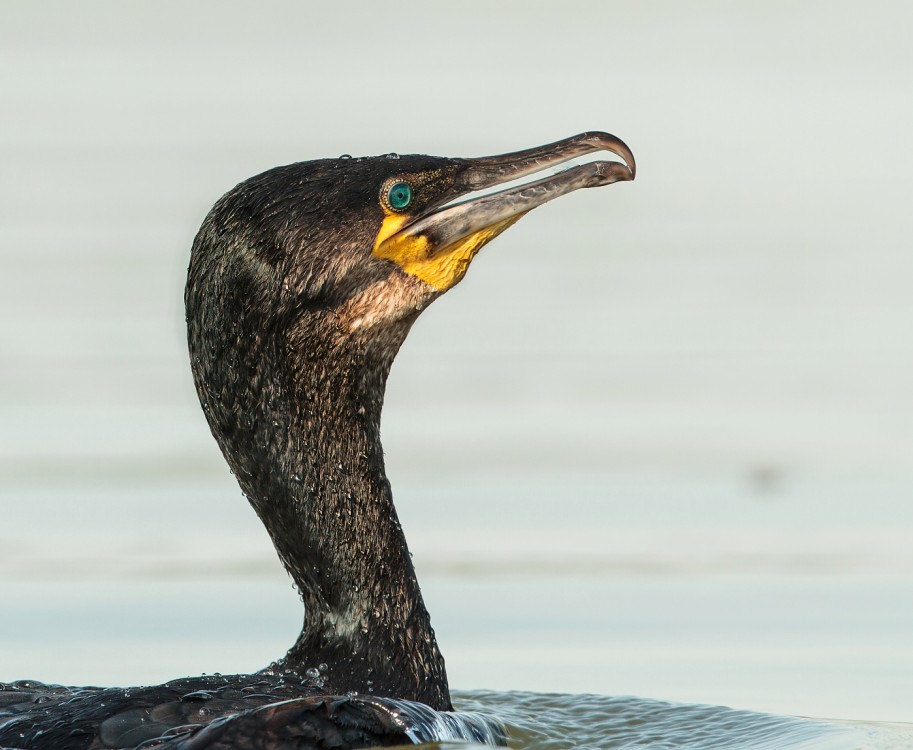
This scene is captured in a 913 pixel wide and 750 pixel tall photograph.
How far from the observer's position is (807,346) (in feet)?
41.0

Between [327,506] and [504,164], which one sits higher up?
[504,164]

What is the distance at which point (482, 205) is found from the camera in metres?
7.05

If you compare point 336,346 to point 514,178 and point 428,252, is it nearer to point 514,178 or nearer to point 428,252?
point 428,252

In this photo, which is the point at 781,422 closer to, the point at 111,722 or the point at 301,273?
the point at 301,273

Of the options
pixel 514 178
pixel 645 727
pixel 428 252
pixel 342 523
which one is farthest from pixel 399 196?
pixel 645 727

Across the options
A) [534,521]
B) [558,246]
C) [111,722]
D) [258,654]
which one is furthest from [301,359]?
[558,246]

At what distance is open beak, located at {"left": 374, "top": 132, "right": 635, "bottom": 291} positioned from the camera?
22.9ft

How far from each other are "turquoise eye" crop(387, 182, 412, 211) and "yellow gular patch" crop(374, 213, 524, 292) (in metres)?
0.04

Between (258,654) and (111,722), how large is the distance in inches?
114

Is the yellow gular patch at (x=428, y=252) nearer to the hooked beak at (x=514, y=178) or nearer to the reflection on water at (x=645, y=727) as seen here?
the hooked beak at (x=514, y=178)

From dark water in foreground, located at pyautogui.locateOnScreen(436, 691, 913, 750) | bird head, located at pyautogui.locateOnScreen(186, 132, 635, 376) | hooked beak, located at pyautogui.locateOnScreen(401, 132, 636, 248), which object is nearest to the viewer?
bird head, located at pyautogui.locateOnScreen(186, 132, 635, 376)

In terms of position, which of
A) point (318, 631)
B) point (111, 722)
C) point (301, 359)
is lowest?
point (111, 722)

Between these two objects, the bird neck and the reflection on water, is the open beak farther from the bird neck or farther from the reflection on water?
the reflection on water

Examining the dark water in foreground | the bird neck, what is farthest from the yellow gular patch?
the dark water in foreground
